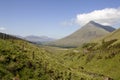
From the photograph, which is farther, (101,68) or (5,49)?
(101,68)

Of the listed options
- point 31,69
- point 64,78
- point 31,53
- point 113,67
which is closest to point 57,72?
point 64,78

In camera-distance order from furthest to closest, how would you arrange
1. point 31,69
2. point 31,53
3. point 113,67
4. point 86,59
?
point 86,59
point 113,67
point 31,53
point 31,69

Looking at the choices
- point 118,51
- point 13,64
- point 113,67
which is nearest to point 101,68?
point 113,67

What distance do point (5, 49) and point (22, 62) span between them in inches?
240

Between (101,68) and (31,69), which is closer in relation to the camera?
(31,69)

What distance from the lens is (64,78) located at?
186 feet

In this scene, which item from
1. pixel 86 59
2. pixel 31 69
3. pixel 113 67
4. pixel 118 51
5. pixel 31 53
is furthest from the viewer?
pixel 86 59

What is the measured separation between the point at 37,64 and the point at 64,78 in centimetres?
756

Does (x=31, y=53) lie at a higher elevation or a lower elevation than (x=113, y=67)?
higher

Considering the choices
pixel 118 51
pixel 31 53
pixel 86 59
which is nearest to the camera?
pixel 31 53

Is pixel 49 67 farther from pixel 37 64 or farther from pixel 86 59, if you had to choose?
pixel 86 59

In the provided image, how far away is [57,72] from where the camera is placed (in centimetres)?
5791

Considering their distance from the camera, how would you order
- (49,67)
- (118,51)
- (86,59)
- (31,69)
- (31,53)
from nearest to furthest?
(31,69)
(49,67)
(31,53)
(118,51)
(86,59)

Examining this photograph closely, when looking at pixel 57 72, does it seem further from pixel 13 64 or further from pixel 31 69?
pixel 13 64
